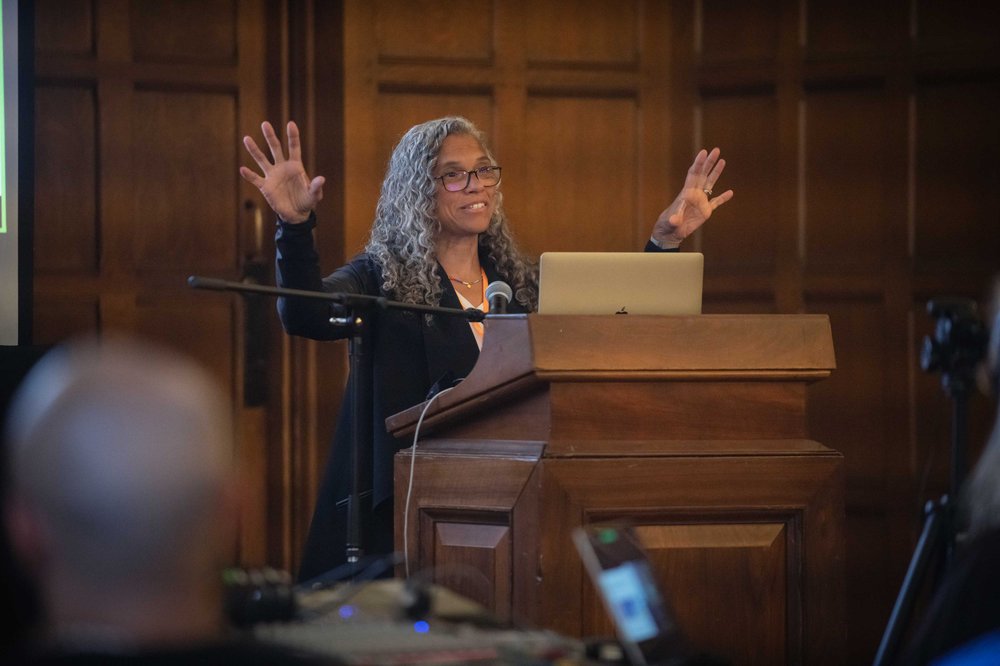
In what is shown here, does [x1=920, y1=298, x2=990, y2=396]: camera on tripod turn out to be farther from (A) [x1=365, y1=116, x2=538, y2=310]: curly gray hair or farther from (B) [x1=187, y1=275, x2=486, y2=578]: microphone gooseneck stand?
(A) [x1=365, y1=116, x2=538, y2=310]: curly gray hair

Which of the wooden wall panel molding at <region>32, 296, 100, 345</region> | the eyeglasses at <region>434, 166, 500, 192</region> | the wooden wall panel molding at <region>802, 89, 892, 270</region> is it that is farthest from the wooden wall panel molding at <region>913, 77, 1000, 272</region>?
the wooden wall panel molding at <region>32, 296, 100, 345</region>

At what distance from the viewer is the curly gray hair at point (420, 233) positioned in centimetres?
336

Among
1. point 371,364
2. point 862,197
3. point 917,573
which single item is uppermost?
point 862,197

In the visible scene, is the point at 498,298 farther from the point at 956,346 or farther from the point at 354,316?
the point at 956,346

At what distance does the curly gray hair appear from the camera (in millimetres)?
3357

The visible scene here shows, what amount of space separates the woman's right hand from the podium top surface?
0.81 meters

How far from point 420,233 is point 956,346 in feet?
5.34

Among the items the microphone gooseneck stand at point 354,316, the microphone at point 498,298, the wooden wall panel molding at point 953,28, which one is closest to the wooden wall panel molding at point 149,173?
the microphone gooseneck stand at point 354,316

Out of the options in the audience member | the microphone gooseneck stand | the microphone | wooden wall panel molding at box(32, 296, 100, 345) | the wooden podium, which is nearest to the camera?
the audience member

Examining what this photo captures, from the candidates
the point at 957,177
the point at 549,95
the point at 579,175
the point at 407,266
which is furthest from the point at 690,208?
the point at 957,177

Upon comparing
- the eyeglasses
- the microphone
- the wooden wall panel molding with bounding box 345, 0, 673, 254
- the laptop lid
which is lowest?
the laptop lid

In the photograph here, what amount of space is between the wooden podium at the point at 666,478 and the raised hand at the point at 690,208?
2.84ft

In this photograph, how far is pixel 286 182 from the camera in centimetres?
307

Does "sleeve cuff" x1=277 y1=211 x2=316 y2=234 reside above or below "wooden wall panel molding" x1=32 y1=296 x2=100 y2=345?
above
